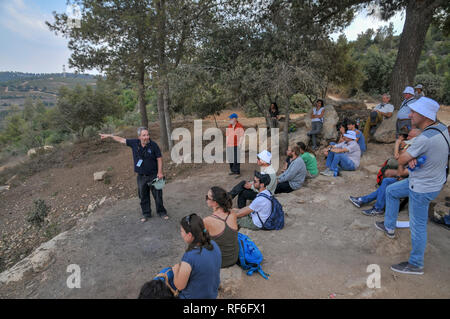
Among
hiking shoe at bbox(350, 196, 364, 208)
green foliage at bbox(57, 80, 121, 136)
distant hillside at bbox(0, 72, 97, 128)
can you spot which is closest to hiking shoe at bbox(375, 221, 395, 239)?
hiking shoe at bbox(350, 196, 364, 208)

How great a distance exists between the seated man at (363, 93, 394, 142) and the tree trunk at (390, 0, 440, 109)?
4.00ft

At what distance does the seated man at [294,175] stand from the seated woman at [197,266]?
3.44m

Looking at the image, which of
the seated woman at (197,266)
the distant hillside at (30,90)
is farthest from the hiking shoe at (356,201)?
the distant hillside at (30,90)


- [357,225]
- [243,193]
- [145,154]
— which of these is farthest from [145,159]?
[357,225]

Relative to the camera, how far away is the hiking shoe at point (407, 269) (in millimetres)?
3021

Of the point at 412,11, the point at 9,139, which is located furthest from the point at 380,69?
the point at 9,139

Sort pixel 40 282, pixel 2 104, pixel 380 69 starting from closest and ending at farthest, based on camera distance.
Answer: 1. pixel 40 282
2. pixel 380 69
3. pixel 2 104

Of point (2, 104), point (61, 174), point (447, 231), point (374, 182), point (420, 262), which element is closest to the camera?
point (420, 262)

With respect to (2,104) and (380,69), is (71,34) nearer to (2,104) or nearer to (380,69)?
→ (380,69)

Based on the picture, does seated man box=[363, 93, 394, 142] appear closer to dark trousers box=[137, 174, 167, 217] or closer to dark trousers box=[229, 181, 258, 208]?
dark trousers box=[229, 181, 258, 208]

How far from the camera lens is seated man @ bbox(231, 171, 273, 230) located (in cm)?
403

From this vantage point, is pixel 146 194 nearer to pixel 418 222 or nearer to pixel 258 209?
pixel 258 209
